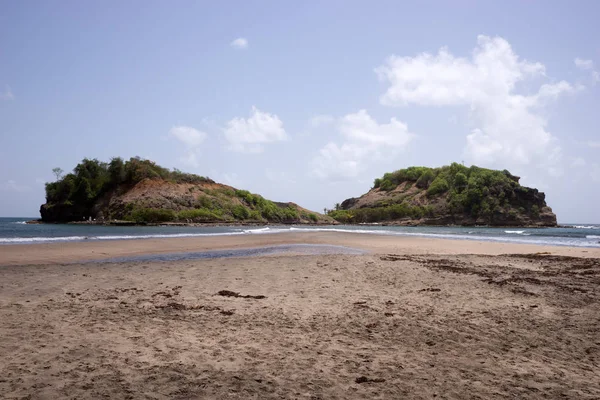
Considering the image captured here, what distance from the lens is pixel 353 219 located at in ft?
500

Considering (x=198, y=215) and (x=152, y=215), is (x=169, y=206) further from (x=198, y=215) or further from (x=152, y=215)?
(x=198, y=215)

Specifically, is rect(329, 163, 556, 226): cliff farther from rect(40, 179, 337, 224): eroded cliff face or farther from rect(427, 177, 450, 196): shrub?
rect(40, 179, 337, 224): eroded cliff face

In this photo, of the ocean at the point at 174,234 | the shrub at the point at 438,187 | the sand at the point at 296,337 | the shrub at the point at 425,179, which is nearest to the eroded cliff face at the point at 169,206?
the ocean at the point at 174,234

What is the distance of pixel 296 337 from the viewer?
645 cm

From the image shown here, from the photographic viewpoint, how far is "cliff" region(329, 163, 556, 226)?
5069 inches

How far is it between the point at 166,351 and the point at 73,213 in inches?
4118

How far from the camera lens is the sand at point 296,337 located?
4668mm

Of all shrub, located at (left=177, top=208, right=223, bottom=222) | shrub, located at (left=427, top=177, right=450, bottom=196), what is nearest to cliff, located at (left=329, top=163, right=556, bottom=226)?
shrub, located at (left=427, top=177, right=450, bottom=196)

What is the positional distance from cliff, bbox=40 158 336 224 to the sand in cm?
7672

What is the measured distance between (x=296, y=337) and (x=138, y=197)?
88.6 m

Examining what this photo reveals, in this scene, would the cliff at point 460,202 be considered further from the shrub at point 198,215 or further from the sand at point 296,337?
the sand at point 296,337

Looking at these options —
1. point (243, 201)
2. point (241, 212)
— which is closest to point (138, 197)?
point (241, 212)

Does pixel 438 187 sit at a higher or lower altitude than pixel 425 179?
lower

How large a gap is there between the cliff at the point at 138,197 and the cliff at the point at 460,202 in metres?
59.3
